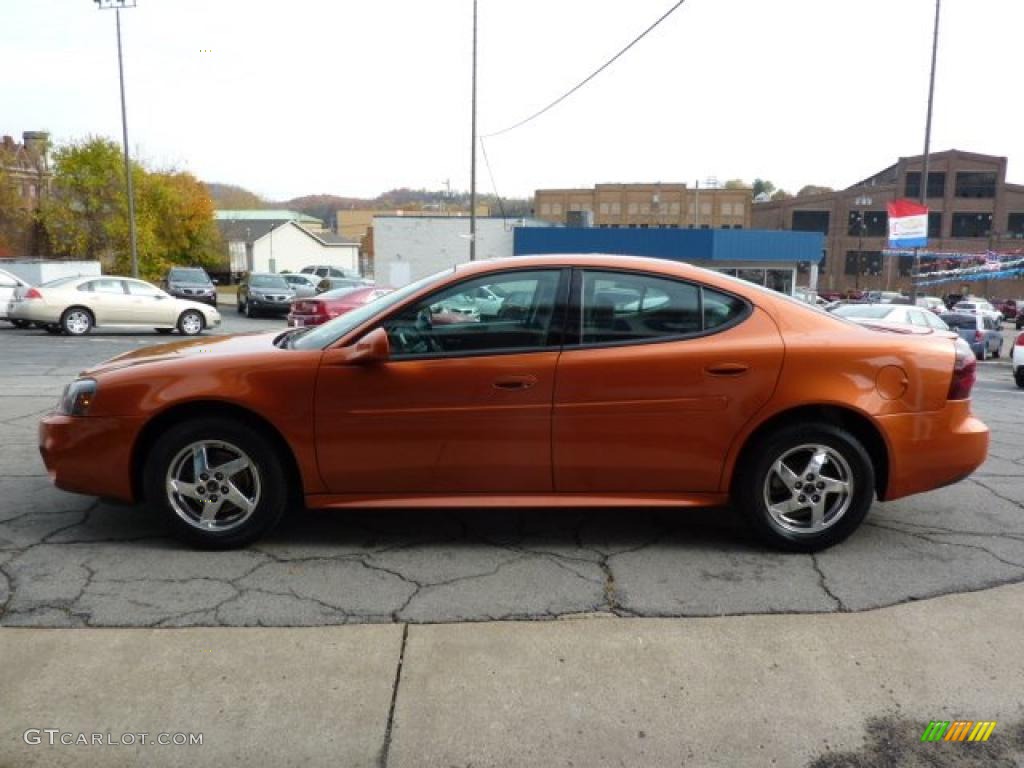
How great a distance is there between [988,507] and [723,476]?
2.16 meters

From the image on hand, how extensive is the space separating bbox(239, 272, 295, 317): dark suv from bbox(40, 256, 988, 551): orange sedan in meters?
25.0

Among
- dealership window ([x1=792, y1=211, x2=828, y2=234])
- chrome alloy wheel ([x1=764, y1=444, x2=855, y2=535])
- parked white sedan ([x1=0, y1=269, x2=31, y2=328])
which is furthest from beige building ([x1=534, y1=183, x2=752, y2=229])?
chrome alloy wheel ([x1=764, y1=444, x2=855, y2=535])

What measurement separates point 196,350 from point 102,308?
16.3 m

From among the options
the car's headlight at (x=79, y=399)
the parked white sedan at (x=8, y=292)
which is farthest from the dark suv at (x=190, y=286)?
the car's headlight at (x=79, y=399)

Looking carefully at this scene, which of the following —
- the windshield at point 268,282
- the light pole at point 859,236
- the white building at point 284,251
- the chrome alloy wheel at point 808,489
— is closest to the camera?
the chrome alloy wheel at point 808,489

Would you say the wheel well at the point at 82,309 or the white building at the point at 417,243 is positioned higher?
the white building at the point at 417,243

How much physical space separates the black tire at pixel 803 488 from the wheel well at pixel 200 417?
229 cm

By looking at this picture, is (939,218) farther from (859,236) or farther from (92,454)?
(92,454)

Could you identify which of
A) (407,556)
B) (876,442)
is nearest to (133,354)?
(407,556)

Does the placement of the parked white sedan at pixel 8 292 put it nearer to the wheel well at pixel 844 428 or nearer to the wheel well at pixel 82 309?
the wheel well at pixel 82 309

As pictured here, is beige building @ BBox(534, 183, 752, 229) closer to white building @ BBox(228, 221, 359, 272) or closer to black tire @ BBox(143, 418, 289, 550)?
white building @ BBox(228, 221, 359, 272)

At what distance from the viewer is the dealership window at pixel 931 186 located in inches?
3167

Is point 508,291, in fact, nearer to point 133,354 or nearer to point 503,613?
point 503,613

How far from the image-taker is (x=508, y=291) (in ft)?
13.9
